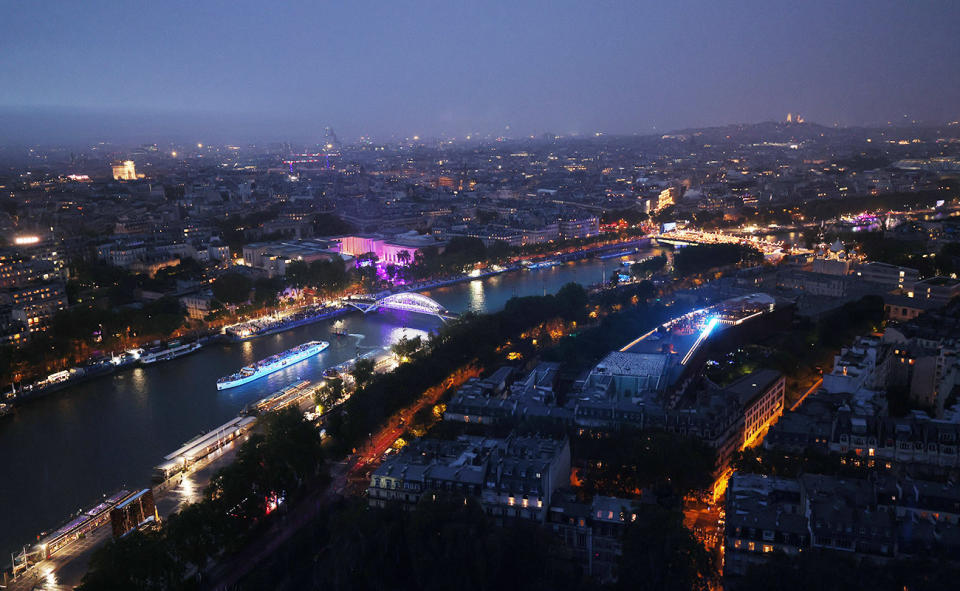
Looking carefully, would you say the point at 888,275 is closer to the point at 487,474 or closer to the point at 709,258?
the point at 709,258

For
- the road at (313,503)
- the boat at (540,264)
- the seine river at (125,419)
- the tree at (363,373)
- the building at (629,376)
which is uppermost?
the building at (629,376)

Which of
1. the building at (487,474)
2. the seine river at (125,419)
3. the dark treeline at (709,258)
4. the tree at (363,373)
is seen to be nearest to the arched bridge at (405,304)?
the seine river at (125,419)

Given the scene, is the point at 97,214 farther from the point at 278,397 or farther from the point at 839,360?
the point at 839,360

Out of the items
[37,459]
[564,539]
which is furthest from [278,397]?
[564,539]

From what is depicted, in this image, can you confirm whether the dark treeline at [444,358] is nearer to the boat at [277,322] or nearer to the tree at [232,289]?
the boat at [277,322]

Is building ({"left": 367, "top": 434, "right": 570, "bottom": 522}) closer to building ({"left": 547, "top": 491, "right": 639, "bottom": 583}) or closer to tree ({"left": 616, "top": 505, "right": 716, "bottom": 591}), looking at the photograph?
building ({"left": 547, "top": 491, "right": 639, "bottom": 583})

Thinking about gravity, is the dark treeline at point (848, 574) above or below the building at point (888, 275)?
above

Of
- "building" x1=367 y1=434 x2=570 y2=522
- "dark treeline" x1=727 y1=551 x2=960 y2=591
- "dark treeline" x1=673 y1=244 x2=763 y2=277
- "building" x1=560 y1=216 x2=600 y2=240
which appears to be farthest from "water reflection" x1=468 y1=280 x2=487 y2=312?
"dark treeline" x1=727 y1=551 x2=960 y2=591
